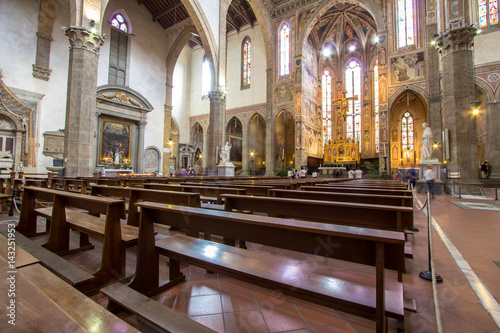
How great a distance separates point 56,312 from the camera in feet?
2.26

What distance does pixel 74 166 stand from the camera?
26.0ft

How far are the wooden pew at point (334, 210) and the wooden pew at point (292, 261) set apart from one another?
481 millimetres

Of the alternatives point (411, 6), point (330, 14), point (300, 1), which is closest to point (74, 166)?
point (300, 1)

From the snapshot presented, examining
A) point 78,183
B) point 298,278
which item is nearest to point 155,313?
point 298,278

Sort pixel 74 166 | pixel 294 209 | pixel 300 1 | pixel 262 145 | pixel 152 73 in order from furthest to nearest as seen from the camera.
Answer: pixel 262 145 < pixel 300 1 < pixel 152 73 < pixel 74 166 < pixel 294 209

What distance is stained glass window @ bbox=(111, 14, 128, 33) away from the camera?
14.2m

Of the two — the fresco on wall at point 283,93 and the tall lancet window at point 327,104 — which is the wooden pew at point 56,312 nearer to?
the fresco on wall at point 283,93

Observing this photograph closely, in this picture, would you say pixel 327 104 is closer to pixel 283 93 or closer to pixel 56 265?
pixel 283 93

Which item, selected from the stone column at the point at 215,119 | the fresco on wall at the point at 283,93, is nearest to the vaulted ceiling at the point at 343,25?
the fresco on wall at the point at 283,93

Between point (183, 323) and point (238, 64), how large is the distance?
22.8 meters

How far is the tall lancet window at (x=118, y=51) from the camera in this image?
13946 millimetres

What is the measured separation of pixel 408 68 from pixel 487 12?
417 centimetres

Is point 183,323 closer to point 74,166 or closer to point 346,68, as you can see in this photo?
point 74,166

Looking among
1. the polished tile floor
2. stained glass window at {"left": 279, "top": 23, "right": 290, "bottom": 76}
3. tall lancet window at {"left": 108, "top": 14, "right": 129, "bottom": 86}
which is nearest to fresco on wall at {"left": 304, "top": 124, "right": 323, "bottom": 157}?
stained glass window at {"left": 279, "top": 23, "right": 290, "bottom": 76}
